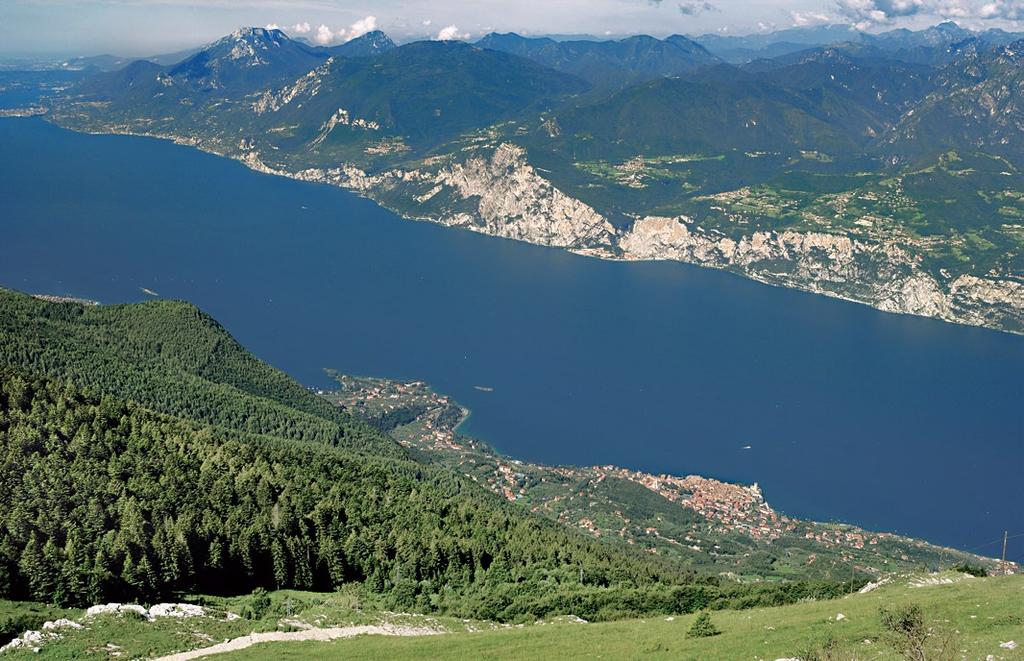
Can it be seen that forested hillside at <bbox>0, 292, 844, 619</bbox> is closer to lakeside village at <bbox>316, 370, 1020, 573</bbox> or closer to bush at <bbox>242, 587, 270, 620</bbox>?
bush at <bbox>242, 587, 270, 620</bbox>

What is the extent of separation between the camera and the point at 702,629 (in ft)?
138

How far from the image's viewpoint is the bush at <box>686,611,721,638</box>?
4188 centimetres

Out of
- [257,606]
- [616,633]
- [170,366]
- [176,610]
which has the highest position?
[176,610]

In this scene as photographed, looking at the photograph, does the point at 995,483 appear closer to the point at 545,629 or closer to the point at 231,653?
the point at 545,629

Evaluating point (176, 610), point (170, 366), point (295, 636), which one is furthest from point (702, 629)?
point (170, 366)

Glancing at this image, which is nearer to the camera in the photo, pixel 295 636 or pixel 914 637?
pixel 914 637

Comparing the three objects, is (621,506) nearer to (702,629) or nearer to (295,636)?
(702,629)

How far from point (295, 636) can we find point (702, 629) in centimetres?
1952

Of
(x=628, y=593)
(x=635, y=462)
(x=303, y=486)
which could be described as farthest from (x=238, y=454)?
(x=635, y=462)

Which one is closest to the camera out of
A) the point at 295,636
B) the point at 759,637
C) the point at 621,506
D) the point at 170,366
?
the point at 759,637

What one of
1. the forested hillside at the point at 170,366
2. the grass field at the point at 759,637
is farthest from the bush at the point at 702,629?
the forested hillside at the point at 170,366

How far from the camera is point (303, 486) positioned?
230 ft

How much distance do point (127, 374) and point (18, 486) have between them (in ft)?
210

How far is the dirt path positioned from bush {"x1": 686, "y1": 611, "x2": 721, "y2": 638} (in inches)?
562
